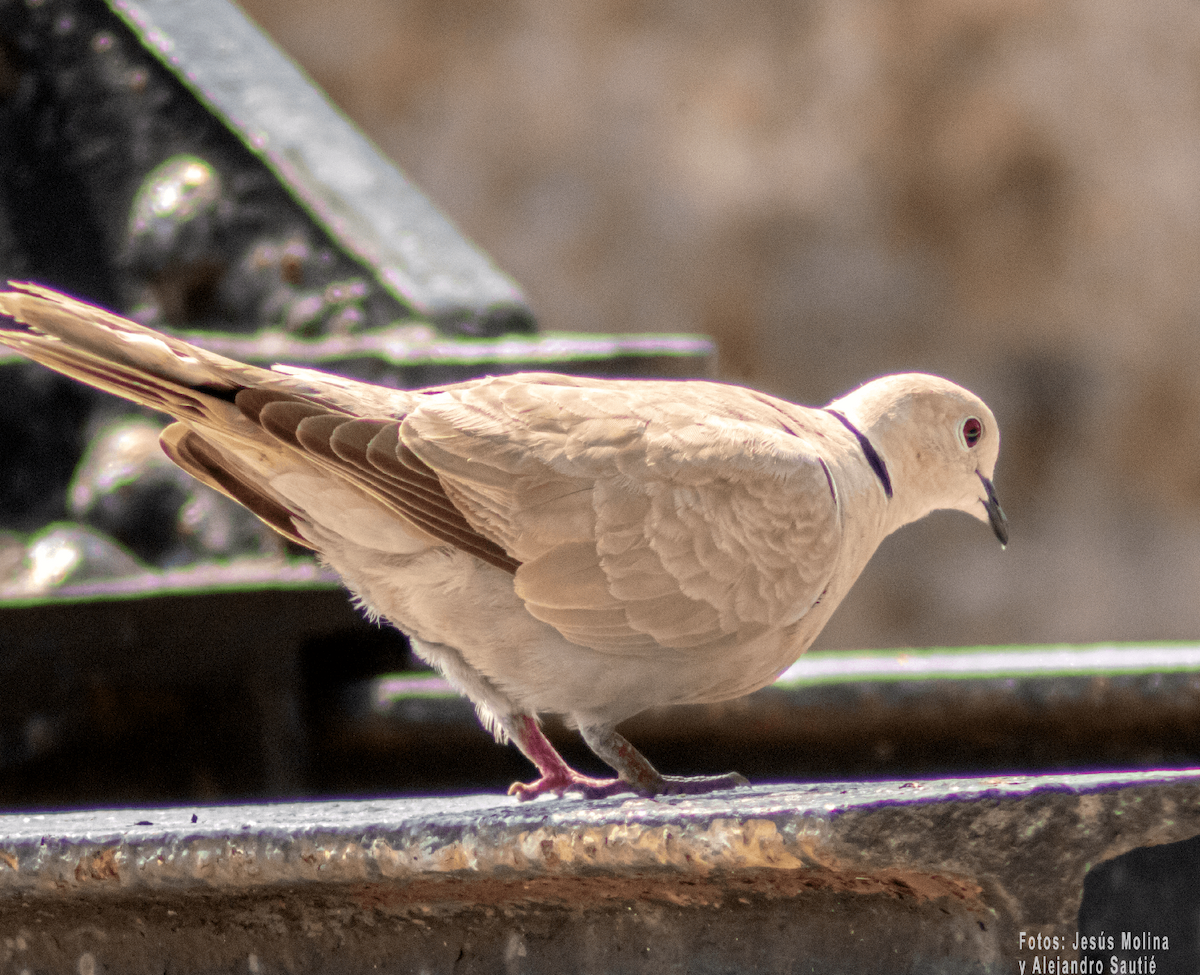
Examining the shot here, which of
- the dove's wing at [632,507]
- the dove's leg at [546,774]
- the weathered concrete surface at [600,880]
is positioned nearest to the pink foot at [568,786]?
the dove's leg at [546,774]

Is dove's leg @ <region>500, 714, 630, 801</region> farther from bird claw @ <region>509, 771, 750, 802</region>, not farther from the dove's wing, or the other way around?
the dove's wing

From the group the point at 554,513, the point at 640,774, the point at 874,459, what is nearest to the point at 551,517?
the point at 554,513

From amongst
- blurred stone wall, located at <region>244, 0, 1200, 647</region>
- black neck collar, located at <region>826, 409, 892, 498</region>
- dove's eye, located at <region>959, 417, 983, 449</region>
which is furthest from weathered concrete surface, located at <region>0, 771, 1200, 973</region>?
blurred stone wall, located at <region>244, 0, 1200, 647</region>

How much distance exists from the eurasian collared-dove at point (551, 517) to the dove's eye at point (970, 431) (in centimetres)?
37

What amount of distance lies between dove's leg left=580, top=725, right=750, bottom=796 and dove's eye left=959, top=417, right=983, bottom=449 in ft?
2.50

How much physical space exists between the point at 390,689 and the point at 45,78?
2.05 m

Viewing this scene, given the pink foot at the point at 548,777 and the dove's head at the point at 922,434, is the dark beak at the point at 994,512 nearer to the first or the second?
the dove's head at the point at 922,434

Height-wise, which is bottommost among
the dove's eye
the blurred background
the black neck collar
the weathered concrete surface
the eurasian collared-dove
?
the weathered concrete surface

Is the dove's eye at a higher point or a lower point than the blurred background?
lower

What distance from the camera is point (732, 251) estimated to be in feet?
33.6

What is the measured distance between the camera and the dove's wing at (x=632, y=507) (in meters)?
2.04

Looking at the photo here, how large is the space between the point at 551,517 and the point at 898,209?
866 centimetres

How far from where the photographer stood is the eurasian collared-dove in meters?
2.04

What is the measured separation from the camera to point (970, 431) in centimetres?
247
